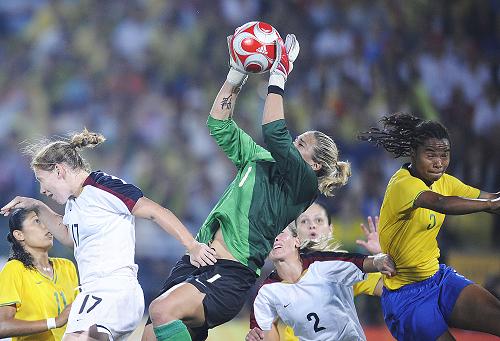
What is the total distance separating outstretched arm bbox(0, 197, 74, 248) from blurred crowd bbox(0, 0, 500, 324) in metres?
4.38

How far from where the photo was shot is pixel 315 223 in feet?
18.3

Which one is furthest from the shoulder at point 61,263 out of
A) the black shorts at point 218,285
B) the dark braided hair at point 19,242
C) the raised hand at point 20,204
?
the black shorts at point 218,285

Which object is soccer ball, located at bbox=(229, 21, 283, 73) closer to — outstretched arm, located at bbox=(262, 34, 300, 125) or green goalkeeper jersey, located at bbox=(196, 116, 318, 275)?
outstretched arm, located at bbox=(262, 34, 300, 125)

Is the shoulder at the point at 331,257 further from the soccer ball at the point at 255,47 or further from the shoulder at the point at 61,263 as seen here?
the shoulder at the point at 61,263

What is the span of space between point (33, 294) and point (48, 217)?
1.63 feet

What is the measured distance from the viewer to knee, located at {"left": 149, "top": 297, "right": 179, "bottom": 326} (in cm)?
381

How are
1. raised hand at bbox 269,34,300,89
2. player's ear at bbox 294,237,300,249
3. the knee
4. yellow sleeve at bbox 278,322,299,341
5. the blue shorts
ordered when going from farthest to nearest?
yellow sleeve at bbox 278,322,299,341 < player's ear at bbox 294,237,300,249 < the blue shorts < raised hand at bbox 269,34,300,89 < the knee

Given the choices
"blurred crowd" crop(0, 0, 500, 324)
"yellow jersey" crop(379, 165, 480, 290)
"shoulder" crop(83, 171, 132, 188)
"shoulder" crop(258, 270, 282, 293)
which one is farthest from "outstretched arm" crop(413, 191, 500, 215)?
"blurred crowd" crop(0, 0, 500, 324)

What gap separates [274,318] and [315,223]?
858mm

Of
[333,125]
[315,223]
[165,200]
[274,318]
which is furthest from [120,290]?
[333,125]

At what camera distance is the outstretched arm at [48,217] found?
4.86m

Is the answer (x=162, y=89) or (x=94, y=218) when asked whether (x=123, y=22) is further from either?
(x=94, y=218)

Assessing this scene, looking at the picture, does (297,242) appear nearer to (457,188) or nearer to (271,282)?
(271,282)

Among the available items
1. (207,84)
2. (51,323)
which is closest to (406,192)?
(51,323)
